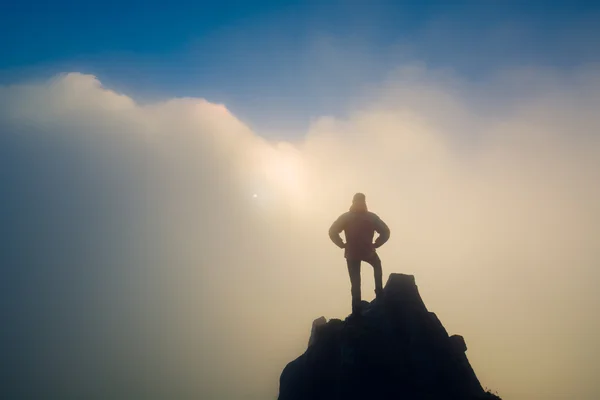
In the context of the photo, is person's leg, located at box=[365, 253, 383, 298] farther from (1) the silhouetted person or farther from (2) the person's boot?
(2) the person's boot

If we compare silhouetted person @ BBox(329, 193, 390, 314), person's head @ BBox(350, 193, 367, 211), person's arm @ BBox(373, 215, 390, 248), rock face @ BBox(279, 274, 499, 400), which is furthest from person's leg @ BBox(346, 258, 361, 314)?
person's head @ BBox(350, 193, 367, 211)

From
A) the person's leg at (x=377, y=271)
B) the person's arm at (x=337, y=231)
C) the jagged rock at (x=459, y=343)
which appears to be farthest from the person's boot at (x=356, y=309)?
the jagged rock at (x=459, y=343)

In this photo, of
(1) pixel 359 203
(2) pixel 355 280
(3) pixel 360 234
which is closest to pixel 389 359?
(2) pixel 355 280

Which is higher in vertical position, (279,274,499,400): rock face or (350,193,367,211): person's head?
(350,193,367,211): person's head

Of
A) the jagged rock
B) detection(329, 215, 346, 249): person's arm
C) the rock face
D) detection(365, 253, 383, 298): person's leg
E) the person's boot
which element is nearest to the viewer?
the rock face

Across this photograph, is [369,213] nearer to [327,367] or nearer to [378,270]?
[378,270]

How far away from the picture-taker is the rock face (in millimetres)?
13477

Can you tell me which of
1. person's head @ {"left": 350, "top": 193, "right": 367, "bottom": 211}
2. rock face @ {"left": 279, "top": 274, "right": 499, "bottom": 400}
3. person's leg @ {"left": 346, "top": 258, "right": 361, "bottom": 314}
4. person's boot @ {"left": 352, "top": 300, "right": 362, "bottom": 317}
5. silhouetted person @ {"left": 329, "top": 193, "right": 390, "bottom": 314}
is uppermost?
person's head @ {"left": 350, "top": 193, "right": 367, "bottom": 211}

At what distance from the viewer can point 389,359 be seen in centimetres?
1389

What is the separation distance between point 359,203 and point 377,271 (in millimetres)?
3127

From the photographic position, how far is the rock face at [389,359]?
13477mm

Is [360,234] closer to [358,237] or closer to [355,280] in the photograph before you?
[358,237]

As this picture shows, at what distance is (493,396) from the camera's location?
45.2ft

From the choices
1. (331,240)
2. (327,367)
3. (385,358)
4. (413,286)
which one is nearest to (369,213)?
(331,240)
